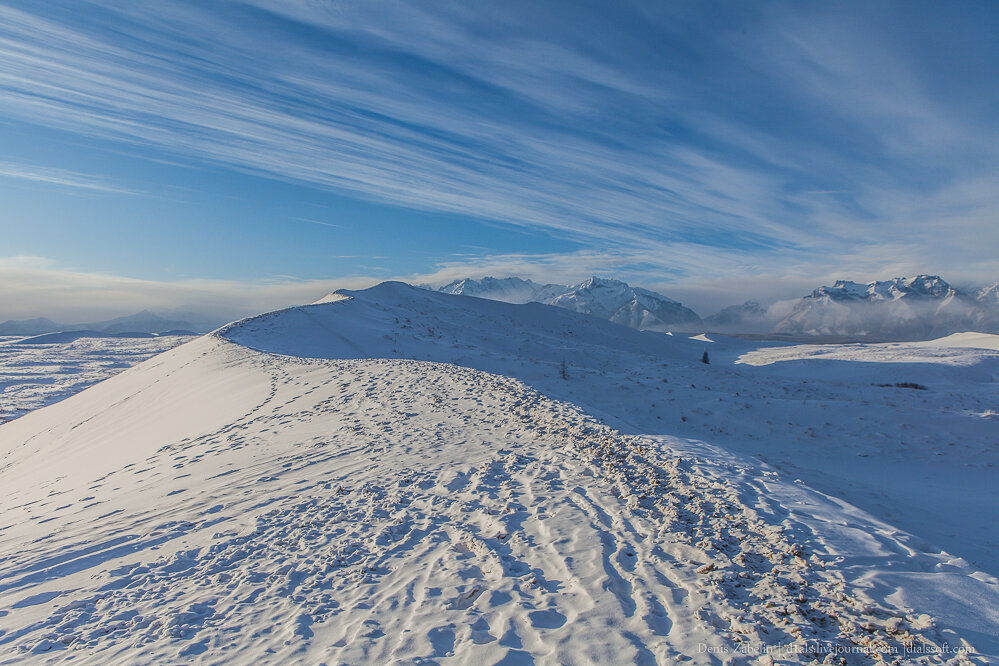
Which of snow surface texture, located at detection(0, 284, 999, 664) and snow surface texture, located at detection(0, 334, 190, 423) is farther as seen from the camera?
snow surface texture, located at detection(0, 334, 190, 423)

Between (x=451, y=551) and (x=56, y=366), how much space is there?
8431 cm

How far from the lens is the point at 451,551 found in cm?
640

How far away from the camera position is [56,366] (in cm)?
6700

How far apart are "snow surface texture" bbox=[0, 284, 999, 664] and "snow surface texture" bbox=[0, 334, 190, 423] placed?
1452 inches

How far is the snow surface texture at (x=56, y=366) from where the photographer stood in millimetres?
44256

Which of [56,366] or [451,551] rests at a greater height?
[451,551]

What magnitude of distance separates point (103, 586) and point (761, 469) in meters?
10.3

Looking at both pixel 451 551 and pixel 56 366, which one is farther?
pixel 56 366

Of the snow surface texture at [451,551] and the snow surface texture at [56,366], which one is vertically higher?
the snow surface texture at [451,551]

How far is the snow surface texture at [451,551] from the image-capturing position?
4.64 meters

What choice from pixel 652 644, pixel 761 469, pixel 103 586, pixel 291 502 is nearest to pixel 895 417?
pixel 761 469

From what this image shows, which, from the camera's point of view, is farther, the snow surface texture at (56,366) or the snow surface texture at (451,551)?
the snow surface texture at (56,366)

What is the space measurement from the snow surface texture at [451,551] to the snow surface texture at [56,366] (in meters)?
36.9

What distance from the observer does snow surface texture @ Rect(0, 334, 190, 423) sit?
44.3 metres
